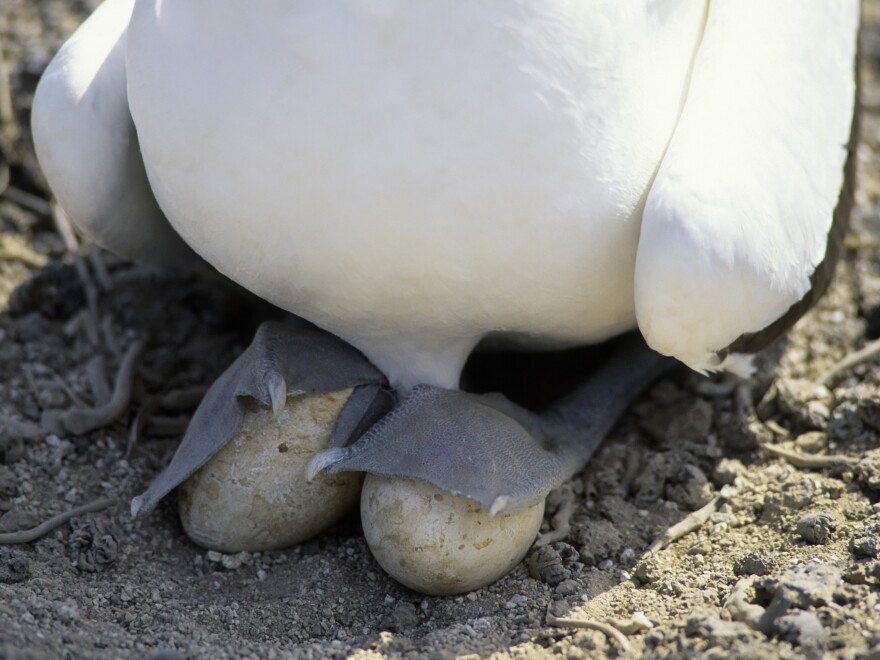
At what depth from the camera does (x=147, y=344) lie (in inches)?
126

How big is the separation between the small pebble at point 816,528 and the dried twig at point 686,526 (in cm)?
23

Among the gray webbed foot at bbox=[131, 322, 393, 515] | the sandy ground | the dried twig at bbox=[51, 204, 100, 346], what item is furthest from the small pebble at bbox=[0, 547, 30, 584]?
the dried twig at bbox=[51, 204, 100, 346]

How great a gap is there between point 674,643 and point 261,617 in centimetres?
88

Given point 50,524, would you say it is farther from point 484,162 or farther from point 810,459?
point 810,459

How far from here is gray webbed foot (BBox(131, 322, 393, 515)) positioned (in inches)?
94.6

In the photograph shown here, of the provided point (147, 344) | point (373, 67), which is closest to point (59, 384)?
point (147, 344)

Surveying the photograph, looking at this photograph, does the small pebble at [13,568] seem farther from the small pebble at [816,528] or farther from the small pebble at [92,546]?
the small pebble at [816,528]

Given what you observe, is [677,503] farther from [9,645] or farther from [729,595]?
[9,645]

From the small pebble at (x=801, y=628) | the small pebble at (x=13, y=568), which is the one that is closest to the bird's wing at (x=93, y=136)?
the small pebble at (x=13, y=568)

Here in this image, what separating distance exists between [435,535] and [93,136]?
1226 mm

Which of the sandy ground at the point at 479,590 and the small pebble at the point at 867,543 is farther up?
the small pebble at the point at 867,543

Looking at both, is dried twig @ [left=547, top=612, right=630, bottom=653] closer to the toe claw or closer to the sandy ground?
the sandy ground

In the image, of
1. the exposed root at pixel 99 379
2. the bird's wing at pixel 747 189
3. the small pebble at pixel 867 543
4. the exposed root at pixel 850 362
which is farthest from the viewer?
the exposed root at pixel 850 362

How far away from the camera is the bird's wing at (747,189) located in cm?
207
